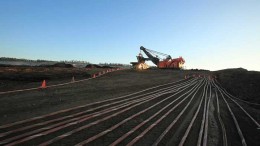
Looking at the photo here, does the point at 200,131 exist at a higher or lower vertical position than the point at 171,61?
lower

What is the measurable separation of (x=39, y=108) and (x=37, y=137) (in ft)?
18.8

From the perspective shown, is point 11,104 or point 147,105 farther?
point 147,105

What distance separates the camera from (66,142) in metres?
9.34

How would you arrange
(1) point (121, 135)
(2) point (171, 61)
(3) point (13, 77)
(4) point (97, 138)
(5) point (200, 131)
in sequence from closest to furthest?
(4) point (97, 138)
(1) point (121, 135)
(5) point (200, 131)
(3) point (13, 77)
(2) point (171, 61)

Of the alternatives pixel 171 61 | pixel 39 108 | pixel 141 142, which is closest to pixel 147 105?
pixel 39 108

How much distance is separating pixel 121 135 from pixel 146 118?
391 cm

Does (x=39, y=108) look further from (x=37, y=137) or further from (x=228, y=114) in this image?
(x=228, y=114)

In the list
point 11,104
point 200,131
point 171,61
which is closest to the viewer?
point 200,131

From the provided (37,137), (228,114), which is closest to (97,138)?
(37,137)

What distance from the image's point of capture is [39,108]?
14953 mm

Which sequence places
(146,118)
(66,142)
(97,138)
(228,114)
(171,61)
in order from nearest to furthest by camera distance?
(66,142), (97,138), (146,118), (228,114), (171,61)

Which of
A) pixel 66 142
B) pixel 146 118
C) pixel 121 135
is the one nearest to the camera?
pixel 66 142

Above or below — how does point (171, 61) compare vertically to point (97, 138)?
above

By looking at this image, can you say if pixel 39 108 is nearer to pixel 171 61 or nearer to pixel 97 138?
pixel 97 138
